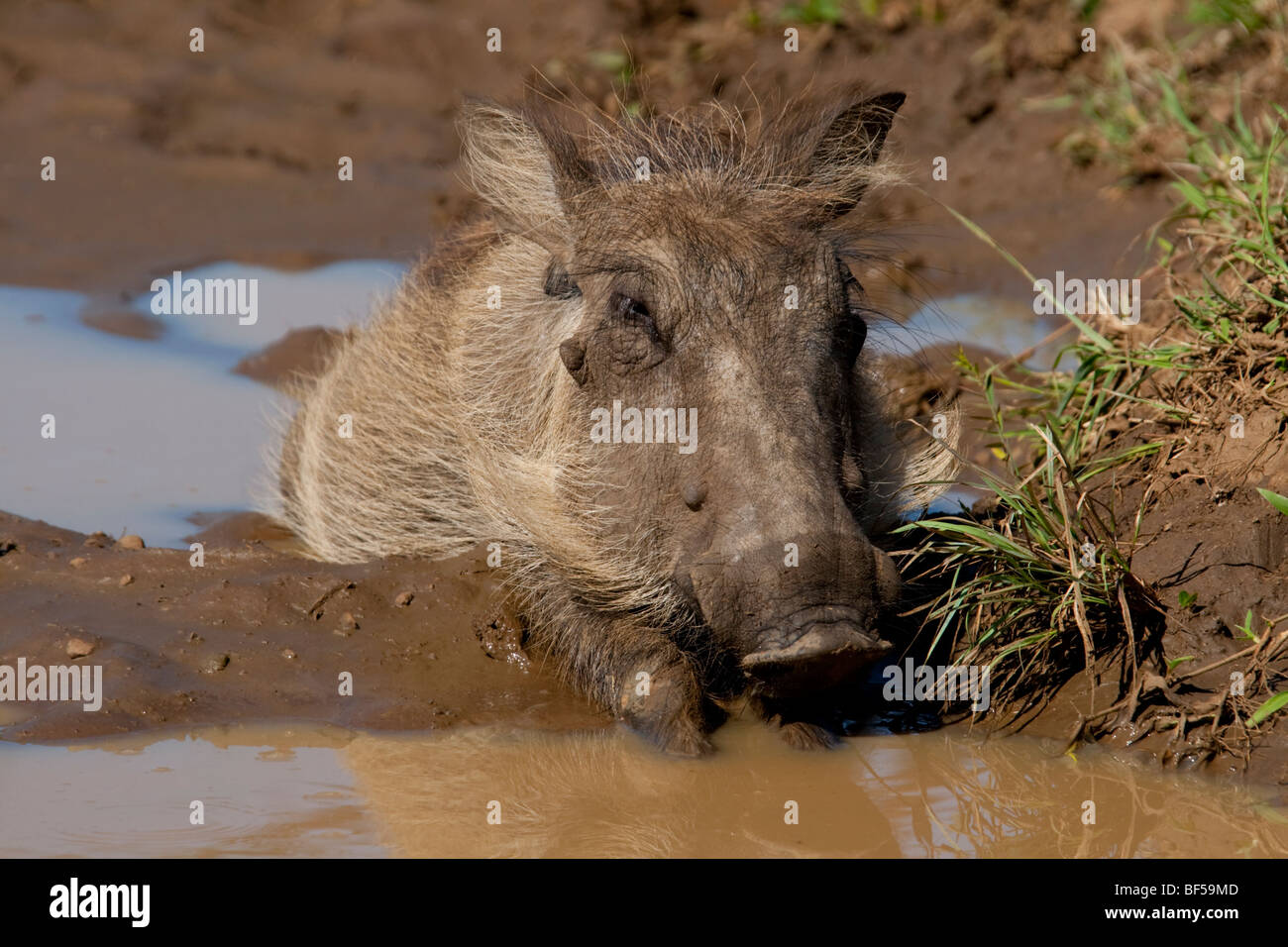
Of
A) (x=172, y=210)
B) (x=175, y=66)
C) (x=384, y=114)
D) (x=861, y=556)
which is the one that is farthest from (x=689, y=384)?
(x=175, y=66)

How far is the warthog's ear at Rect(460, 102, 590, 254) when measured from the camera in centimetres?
461

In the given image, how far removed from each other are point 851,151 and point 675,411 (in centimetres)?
129

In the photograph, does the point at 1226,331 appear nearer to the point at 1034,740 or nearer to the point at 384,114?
the point at 1034,740

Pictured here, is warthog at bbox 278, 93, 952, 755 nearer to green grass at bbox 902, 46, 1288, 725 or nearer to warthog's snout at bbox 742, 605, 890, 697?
warthog's snout at bbox 742, 605, 890, 697

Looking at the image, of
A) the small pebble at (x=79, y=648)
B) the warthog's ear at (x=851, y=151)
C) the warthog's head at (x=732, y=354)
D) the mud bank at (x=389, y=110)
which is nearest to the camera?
the warthog's head at (x=732, y=354)

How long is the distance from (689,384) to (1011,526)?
1205 mm

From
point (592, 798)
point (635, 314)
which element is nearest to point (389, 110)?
point (635, 314)

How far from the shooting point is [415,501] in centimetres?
533

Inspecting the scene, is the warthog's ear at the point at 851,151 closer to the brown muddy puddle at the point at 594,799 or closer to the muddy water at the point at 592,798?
the muddy water at the point at 592,798

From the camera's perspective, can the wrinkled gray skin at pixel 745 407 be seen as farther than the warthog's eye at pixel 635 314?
No

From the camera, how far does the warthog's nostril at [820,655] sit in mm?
3621

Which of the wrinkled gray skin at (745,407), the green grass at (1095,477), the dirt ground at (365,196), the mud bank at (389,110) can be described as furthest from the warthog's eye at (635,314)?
the mud bank at (389,110)

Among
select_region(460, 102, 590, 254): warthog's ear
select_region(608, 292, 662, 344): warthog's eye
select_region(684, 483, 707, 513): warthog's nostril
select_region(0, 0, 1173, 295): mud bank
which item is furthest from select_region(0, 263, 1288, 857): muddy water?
select_region(0, 0, 1173, 295): mud bank

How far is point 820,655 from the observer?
11.9 ft
